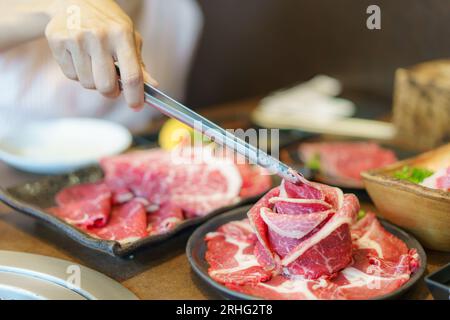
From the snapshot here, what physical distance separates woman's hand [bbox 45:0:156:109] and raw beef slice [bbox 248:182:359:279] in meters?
0.46

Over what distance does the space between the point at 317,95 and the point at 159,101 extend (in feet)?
5.35

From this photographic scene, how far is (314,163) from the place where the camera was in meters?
2.12

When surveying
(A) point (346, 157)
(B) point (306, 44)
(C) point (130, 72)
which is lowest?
(A) point (346, 157)

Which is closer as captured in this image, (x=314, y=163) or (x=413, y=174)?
(x=413, y=174)

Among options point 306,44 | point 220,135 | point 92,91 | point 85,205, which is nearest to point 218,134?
point 220,135

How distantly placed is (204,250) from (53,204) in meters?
0.61

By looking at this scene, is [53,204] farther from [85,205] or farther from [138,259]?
[138,259]

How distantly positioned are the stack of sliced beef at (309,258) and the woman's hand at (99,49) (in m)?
0.47

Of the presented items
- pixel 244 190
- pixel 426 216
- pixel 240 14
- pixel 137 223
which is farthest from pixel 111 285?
pixel 240 14

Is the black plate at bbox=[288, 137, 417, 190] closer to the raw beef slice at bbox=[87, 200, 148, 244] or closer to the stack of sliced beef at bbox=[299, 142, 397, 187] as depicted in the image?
the stack of sliced beef at bbox=[299, 142, 397, 187]

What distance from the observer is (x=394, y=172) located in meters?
1.77

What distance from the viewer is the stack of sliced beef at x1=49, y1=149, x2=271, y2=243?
5.68 feet

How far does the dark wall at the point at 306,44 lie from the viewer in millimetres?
3109

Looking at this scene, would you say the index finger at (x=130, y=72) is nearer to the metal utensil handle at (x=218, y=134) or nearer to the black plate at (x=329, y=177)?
the metal utensil handle at (x=218, y=134)
